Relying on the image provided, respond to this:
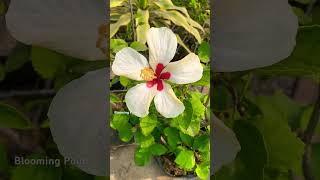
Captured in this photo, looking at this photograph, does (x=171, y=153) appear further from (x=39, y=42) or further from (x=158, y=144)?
(x=39, y=42)

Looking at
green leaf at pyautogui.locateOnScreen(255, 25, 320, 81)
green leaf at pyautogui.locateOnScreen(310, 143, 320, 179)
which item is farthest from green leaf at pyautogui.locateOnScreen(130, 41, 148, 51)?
green leaf at pyautogui.locateOnScreen(310, 143, 320, 179)

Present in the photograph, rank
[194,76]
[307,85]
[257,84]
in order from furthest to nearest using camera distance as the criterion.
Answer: [307,85], [257,84], [194,76]

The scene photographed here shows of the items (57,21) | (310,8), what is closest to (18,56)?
(57,21)

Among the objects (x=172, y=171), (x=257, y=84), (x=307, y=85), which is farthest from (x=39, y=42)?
(x=307, y=85)

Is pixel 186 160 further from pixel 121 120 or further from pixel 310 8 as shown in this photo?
pixel 310 8

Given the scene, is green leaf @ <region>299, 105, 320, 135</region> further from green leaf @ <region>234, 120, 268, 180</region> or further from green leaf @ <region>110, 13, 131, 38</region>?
green leaf @ <region>110, 13, 131, 38</region>

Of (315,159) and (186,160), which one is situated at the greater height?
(186,160)

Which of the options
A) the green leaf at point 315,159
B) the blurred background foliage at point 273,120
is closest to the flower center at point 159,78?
the blurred background foliage at point 273,120
